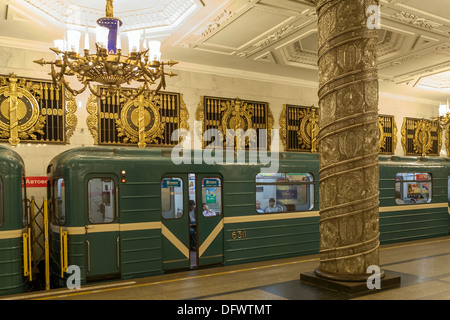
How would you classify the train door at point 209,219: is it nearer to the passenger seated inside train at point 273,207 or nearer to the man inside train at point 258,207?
the man inside train at point 258,207

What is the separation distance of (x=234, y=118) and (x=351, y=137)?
22.5 ft

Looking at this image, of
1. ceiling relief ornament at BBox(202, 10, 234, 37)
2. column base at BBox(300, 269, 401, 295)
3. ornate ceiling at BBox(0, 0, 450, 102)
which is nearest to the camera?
column base at BBox(300, 269, 401, 295)

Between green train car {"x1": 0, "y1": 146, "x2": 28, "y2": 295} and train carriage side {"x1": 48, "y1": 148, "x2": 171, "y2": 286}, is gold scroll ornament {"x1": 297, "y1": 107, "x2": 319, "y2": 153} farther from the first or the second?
green train car {"x1": 0, "y1": 146, "x2": 28, "y2": 295}

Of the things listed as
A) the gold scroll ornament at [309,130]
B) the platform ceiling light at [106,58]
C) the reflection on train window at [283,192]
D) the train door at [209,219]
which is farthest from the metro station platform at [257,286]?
the gold scroll ornament at [309,130]

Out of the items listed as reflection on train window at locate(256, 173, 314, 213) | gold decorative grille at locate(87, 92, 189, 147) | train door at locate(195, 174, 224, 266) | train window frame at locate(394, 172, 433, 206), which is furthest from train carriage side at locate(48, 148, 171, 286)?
train window frame at locate(394, 172, 433, 206)

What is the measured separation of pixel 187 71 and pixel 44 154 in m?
4.34

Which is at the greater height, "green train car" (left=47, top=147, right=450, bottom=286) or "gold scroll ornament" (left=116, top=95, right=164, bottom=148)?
"gold scroll ornament" (left=116, top=95, right=164, bottom=148)

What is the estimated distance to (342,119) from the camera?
207 inches

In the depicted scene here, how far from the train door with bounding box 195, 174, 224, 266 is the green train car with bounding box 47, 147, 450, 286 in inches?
0.8

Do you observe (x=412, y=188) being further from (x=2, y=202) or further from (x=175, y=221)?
(x=2, y=202)

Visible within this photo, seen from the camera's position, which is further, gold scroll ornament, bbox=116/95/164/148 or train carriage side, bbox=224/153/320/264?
gold scroll ornament, bbox=116/95/164/148

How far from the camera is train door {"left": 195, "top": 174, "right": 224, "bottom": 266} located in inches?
303

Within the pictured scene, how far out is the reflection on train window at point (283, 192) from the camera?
8.48 meters

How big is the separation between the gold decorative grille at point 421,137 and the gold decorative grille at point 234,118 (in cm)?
632
